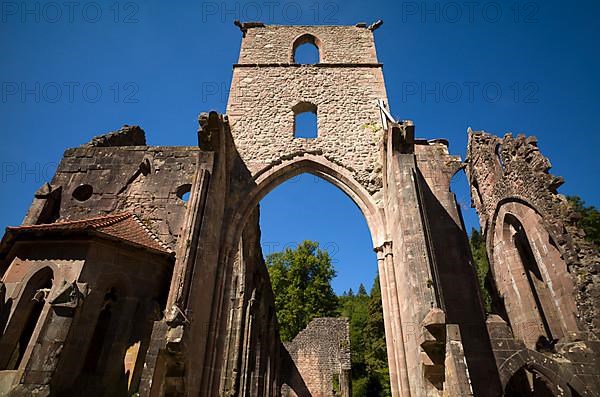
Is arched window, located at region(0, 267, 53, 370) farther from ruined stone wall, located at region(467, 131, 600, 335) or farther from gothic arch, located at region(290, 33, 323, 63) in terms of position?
ruined stone wall, located at region(467, 131, 600, 335)

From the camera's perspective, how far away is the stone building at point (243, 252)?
6.18 m

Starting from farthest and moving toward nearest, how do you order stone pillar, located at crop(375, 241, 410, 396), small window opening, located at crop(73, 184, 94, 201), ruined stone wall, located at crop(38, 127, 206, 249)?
1. small window opening, located at crop(73, 184, 94, 201)
2. ruined stone wall, located at crop(38, 127, 206, 249)
3. stone pillar, located at crop(375, 241, 410, 396)

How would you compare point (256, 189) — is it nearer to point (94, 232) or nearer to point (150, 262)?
point (150, 262)

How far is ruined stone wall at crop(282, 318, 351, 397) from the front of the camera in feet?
61.4

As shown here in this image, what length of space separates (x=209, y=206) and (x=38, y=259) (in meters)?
3.69

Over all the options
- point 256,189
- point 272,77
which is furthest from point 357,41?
point 256,189

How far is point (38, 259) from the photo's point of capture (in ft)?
24.0

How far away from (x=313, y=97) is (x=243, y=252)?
601cm

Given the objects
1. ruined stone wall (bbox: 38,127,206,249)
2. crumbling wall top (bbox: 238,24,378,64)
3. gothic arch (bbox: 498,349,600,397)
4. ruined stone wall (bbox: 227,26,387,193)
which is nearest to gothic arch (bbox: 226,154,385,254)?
ruined stone wall (bbox: 227,26,387,193)

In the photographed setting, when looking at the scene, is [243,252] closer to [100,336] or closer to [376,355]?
[100,336]

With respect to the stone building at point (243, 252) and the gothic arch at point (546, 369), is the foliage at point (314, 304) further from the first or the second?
the gothic arch at point (546, 369)

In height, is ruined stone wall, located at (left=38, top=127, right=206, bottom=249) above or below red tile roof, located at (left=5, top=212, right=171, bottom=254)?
above

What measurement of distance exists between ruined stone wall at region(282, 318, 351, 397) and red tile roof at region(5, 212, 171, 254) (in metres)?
13.4

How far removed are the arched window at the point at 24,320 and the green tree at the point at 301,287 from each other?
20500 mm
